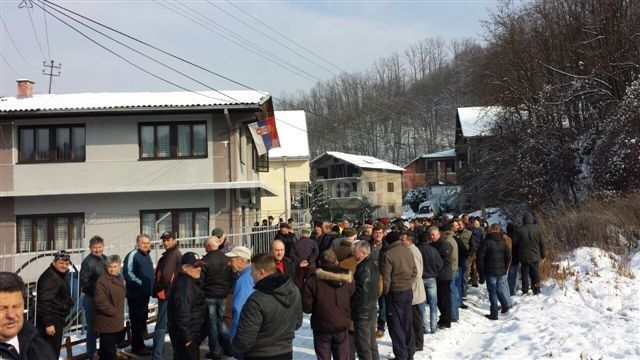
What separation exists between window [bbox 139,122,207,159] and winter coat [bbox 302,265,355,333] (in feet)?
49.7

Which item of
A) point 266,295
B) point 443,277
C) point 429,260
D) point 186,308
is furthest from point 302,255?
point 266,295

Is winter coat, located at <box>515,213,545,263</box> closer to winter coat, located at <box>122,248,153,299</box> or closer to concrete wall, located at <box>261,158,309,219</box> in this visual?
winter coat, located at <box>122,248,153,299</box>

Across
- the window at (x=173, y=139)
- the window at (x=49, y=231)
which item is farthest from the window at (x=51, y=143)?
the window at (x=173, y=139)

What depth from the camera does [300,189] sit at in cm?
4419

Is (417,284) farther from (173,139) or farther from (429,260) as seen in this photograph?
(173,139)

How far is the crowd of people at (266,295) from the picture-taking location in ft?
15.6

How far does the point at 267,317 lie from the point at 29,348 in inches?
82.3

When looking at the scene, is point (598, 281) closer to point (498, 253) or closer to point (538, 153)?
point (498, 253)

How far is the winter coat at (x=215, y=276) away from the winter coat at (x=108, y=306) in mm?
1141

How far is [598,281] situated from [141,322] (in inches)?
363

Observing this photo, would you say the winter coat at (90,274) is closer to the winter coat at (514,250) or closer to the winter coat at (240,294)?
the winter coat at (240,294)

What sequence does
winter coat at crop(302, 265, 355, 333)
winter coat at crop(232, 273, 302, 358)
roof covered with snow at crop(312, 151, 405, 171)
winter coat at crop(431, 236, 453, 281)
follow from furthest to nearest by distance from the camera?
roof covered with snow at crop(312, 151, 405, 171) < winter coat at crop(431, 236, 453, 281) < winter coat at crop(302, 265, 355, 333) < winter coat at crop(232, 273, 302, 358)

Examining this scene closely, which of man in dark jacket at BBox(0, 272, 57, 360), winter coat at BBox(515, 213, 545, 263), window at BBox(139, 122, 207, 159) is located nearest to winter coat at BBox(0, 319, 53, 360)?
man in dark jacket at BBox(0, 272, 57, 360)

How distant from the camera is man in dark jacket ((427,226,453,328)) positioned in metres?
9.76
